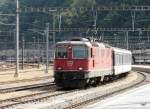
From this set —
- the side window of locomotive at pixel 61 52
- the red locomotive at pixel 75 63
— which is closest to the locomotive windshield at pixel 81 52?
the red locomotive at pixel 75 63

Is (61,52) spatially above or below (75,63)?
above

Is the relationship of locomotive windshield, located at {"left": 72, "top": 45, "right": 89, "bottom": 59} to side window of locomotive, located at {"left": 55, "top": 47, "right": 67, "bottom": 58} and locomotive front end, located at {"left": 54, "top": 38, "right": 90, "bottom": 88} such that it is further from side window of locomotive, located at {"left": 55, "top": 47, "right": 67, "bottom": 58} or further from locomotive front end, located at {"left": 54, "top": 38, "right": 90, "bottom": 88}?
side window of locomotive, located at {"left": 55, "top": 47, "right": 67, "bottom": 58}

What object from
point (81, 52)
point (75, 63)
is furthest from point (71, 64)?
point (81, 52)

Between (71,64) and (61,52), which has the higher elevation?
(61,52)

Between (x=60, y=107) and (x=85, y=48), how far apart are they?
12.8 meters

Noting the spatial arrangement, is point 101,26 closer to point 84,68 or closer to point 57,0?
point 57,0

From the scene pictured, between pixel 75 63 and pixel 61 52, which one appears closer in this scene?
pixel 75 63

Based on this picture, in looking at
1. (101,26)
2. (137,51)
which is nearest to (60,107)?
(101,26)

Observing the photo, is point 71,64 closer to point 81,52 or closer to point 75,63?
point 75,63

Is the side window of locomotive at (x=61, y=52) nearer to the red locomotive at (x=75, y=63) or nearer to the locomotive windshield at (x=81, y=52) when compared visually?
the red locomotive at (x=75, y=63)

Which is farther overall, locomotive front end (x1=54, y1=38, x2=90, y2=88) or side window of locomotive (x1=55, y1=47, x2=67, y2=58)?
side window of locomotive (x1=55, y1=47, x2=67, y2=58)

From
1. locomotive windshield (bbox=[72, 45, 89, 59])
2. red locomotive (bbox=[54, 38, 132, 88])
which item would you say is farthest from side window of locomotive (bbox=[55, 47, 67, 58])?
locomotive windshield (bbox=[72, 45, 89, 59])

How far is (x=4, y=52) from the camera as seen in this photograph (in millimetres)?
110875

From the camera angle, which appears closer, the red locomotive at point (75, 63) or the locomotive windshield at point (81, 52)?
the red locomotive at point (75, 63)
